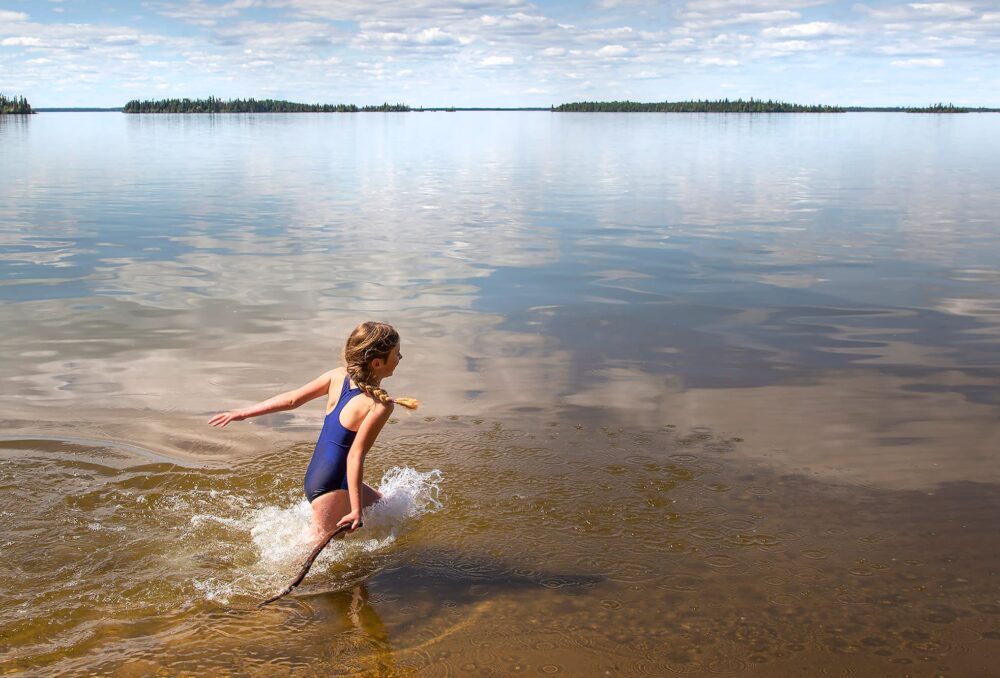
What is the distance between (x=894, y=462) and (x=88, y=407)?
9.00 m

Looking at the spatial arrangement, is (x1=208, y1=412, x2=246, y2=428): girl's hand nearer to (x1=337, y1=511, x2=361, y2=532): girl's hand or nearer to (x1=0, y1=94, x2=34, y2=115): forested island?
(x1=337, y1=511, x2=361, y2=532): girl's hand

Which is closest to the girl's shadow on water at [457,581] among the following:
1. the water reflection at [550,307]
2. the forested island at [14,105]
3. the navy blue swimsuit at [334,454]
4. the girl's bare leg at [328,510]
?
the girl's bare leg at [328,510]

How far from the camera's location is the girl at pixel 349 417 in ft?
21.0

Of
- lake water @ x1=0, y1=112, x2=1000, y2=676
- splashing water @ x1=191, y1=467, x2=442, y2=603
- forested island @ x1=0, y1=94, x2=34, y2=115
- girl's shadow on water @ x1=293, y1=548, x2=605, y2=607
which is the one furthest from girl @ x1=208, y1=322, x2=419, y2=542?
forested island @ x1=0, y1=94, x2=34, y2=115

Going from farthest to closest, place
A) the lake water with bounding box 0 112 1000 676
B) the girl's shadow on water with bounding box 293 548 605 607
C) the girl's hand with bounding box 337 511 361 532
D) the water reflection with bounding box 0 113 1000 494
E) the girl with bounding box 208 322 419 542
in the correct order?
the water reflection with bounding box 0 113 1000 494, the girl with bounding box 208 322 419 542, the girl's shadow on water with bounding box 293 548 605 607, the girl's hand with bounding box 337 511 361 532, the lake water with bounding box 0 112 1000 676

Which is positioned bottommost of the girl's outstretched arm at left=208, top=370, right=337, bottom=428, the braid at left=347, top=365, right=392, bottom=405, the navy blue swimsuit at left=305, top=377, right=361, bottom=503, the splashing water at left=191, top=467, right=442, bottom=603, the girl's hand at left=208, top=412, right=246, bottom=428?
the splashing water at left=191, top=467, right=442, bottom=603

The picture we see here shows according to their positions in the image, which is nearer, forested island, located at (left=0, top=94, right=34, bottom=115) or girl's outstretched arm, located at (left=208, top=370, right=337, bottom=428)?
girl's outstretched arm, located at (left=208, top=370, right=337, bottom=428)

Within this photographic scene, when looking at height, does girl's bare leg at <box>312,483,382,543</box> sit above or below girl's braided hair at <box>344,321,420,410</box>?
below

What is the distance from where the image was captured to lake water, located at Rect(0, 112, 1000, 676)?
19.0 ft

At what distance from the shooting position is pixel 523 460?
869cm

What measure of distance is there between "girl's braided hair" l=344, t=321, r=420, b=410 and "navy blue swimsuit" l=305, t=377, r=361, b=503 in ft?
0.81

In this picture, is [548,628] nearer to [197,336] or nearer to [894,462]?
[894,462]

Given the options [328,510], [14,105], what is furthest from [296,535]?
[14,105]

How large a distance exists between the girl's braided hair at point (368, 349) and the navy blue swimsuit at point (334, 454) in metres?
0.25
